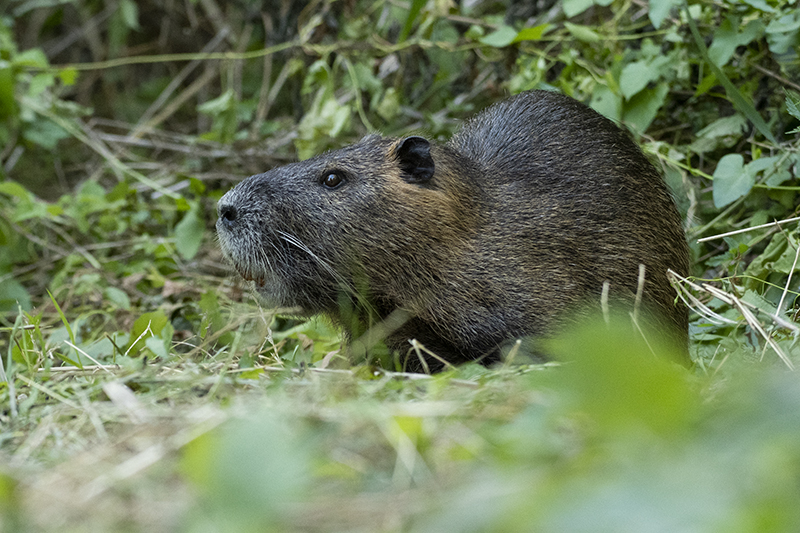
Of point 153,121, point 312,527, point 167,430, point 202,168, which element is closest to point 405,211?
point 167,430

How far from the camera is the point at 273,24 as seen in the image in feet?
19.6

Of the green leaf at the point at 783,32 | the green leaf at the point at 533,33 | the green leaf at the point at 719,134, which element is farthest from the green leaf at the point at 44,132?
the green leaf at the point at 783,32

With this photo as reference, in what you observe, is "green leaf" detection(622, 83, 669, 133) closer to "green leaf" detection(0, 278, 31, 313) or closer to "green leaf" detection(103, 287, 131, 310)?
"green leaf" detection(103, 287, 131, 310)

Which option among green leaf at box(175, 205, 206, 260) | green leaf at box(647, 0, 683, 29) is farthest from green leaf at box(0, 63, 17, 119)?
green leaf at box(647, 0, 683, 29)

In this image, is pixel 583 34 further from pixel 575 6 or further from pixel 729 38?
pixel 729 38

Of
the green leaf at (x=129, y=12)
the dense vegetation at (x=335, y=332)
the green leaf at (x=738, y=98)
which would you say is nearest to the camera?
the dense vegetation at (x=335, y=332)

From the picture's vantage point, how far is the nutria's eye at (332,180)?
343 centimetres

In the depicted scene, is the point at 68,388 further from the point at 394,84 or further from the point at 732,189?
the point at 394,84

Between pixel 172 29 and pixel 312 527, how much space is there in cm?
745

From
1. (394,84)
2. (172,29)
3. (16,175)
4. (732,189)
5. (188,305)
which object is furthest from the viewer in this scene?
(172,29)

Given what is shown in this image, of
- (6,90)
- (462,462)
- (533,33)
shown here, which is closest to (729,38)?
(533,33)

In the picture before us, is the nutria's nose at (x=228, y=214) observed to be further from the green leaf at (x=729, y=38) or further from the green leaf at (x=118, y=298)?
the green leaf at (x=729, y=38)

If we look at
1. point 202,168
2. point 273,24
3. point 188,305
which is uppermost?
point 273,24

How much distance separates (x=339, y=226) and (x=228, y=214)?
47 cm
